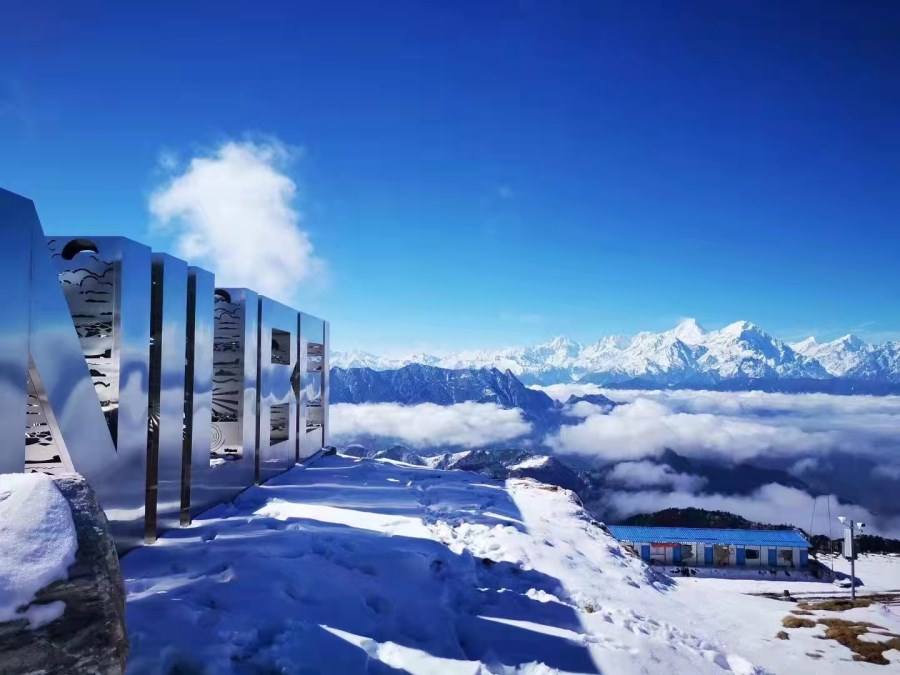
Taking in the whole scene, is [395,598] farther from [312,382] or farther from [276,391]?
[312,382]

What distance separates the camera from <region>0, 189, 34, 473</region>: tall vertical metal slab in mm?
5855

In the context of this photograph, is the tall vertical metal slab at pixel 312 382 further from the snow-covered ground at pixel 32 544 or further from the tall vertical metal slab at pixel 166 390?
the snow-covered ground at pixel 32 544

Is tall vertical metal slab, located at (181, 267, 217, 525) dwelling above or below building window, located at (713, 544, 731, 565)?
above

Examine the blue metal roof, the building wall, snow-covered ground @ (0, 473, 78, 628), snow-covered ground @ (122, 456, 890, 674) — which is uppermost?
snow-covered ground @ (0, 473, 78, 628)

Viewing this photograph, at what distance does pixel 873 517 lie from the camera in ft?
499

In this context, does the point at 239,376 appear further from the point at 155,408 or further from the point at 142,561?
the point at 142,561

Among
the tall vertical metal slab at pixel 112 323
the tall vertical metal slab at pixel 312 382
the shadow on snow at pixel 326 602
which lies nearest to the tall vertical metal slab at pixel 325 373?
the tall vertical metal slab at pixel 312 382

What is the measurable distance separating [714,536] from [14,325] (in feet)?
184

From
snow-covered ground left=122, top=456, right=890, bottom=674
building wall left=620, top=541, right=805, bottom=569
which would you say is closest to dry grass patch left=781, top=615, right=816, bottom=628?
snow-covered ground left=122, top=456, right=890, bottom=674

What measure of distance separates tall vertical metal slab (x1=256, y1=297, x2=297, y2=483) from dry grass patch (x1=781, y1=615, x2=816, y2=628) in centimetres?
1271

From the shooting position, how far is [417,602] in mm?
7207

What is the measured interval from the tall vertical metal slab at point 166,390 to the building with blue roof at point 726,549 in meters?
44.7

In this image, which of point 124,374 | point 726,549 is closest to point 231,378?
point 124,374

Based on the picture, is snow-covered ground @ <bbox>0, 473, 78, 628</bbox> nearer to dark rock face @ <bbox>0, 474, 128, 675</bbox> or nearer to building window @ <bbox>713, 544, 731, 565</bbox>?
dark rock face @ <bbox>0, 474, 128, 675</bbox>
